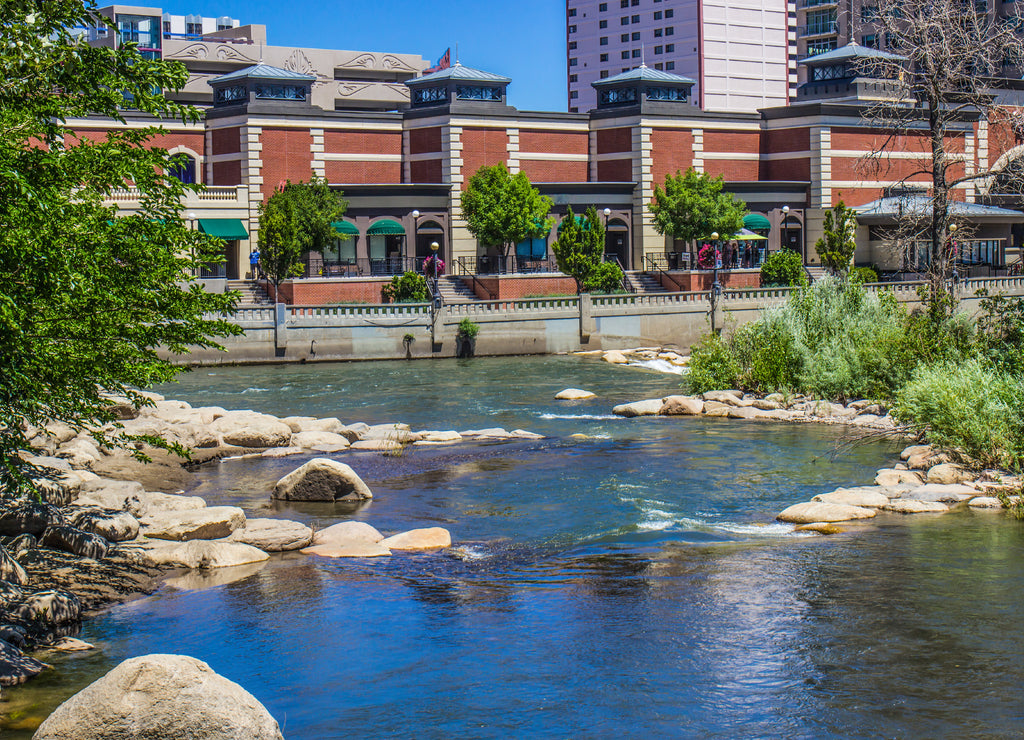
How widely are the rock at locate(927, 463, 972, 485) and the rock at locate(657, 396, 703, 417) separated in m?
10.3

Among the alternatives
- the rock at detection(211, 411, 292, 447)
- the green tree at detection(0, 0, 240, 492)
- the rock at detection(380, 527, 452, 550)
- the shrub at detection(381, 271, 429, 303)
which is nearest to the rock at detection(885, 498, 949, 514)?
the rock at detection(380, 527, 452, 550)

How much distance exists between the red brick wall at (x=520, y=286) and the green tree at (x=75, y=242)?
1623 inches

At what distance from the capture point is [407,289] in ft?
175

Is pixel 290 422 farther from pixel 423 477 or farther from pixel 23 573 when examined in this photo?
pixel 23 573

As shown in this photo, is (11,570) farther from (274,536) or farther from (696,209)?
(696,209)

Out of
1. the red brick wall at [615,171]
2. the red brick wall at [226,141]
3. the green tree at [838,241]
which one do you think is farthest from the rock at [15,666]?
the red brick wall at [615,171]

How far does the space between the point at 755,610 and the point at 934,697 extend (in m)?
2.84

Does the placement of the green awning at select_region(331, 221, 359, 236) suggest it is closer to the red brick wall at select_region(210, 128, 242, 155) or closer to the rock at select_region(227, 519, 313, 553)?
the red brick wall at select_region(210, 128, 242, 155)

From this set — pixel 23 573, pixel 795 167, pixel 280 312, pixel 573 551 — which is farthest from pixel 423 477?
pixel 795 167

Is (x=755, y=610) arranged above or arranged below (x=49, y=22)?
below

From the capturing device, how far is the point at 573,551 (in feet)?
54.6

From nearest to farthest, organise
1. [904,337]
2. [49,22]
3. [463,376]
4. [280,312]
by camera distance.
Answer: [49,22] → [904,337] → [463,376] → [280,312]

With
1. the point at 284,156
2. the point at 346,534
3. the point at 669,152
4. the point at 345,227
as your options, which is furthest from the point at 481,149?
the point at 346,534

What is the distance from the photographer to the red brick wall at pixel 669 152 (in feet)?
211
